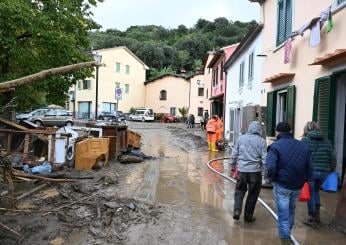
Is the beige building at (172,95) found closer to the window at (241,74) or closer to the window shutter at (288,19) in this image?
the window at (241,74)

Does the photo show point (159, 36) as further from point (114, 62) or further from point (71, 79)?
point (71, 79)

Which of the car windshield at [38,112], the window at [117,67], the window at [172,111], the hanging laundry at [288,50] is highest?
the window at [117,67]

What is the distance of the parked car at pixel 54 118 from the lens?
3888cm

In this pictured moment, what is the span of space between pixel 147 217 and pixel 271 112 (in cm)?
734

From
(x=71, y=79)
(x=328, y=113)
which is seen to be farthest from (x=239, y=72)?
(x=328, y=113)

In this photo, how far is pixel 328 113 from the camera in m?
9.48

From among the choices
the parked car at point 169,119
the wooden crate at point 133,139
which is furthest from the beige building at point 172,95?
the wooden crate at point 133,139

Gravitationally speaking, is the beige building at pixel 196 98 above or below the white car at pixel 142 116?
above

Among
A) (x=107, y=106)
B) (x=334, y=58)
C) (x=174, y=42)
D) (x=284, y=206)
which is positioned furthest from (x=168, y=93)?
(x=284, y=206)

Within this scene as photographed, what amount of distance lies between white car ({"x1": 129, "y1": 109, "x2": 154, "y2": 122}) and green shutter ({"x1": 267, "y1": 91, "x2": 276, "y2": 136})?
45650 mm

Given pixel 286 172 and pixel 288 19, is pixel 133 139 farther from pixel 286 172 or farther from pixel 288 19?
pixel 286 172

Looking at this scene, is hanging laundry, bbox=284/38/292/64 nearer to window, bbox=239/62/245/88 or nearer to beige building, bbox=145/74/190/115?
window, bbox=239/62/245/88

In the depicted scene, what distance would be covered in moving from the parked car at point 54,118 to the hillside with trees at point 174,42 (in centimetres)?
2959

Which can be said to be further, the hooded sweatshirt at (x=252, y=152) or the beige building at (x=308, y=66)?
the beige building at (x=308, y=66)
